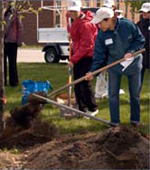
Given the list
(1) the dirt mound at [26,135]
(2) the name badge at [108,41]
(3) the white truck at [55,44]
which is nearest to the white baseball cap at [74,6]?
(2) the name badge at [108,41]

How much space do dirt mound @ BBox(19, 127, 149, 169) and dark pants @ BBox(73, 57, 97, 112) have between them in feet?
7.61

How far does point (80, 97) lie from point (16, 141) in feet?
7.10

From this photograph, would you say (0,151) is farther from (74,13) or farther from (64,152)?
(74,13)

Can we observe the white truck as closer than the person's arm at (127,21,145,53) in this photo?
No

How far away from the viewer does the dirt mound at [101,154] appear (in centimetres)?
537

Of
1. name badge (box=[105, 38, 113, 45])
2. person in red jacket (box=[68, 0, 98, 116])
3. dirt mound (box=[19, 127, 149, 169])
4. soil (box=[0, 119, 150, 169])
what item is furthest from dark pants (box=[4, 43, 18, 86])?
dirt mound (box=[19, 127, 149, 169])

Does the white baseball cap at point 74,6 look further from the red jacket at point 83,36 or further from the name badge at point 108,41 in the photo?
the name badge at point 108,41

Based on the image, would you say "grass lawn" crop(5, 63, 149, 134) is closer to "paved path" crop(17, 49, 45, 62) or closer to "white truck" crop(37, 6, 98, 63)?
"white truck" crop(37, 6, 98, 63)

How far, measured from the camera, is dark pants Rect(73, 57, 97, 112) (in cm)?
802

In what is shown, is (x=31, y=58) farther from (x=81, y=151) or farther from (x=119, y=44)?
(x=81, y=151)

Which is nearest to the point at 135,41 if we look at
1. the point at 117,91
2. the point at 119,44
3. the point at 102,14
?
the point at 119,44

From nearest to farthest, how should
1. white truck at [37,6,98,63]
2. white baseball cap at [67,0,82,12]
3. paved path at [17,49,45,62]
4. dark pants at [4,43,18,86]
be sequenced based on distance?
1. white baseball cap at [67,0,82,12]
2. dark pants at [4,43,18,86]
3. white truck at [37,6,98,63]
4. paved path at [17,49,45,62]

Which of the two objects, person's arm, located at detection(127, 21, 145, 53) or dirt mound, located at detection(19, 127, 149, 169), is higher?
person's arm, located at detection(127, 21, 145, 53)

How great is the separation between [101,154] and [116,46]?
200cm
